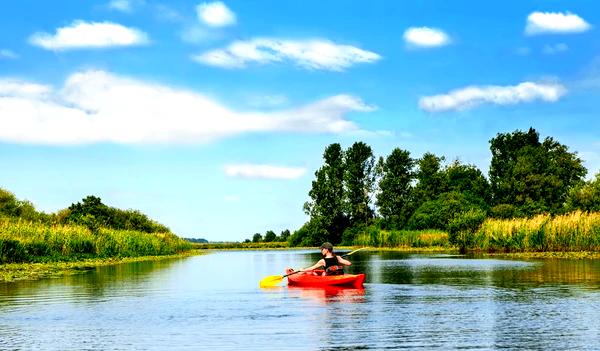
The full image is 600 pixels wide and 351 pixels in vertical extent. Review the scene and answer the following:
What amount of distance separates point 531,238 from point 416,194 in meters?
53.7

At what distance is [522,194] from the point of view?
302ft

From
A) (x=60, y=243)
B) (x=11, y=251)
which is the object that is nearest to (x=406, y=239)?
(x=60, y=243)

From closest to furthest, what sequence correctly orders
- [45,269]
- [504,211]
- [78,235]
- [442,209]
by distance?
[45,269]
[78,235]
[504,211]
[442,209]

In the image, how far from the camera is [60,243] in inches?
1678

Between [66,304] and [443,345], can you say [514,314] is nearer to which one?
[443,345]

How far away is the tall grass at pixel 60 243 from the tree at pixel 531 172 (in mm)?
51121

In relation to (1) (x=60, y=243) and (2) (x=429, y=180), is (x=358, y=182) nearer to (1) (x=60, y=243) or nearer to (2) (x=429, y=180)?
(2) (x=429, y=180)

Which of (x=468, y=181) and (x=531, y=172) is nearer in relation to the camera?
(x=531, y=172)

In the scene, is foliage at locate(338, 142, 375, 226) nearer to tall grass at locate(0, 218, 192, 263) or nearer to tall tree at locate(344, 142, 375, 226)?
tall tree at locate(344, 142, 375, 226)

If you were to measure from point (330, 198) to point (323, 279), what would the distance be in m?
82.4

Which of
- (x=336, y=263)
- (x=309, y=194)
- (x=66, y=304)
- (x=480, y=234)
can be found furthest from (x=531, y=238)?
(x=309, y=194)

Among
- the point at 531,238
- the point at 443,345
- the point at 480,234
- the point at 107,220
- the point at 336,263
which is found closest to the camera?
the point at 443,345

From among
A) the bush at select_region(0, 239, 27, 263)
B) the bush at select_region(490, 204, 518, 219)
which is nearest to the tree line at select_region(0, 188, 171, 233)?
the bush at select_region(0, 239, 27, 263)

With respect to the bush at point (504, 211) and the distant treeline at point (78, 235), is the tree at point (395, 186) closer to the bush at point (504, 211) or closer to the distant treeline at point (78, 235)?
the bush at point (504, 211)
